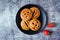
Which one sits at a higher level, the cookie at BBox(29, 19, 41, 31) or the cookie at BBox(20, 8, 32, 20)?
the cookie at BBox(20, 8, 32, 20)

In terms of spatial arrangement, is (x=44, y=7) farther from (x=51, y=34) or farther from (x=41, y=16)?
(x=51, y=34)

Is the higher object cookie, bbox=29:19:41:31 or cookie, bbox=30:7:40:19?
cookie, bbox=30:7:40:19

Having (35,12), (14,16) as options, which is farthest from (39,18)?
(14,16)

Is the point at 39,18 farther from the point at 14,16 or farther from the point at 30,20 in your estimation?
the point at 14,16

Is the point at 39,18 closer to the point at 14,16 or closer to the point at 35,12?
the point at 35,12
